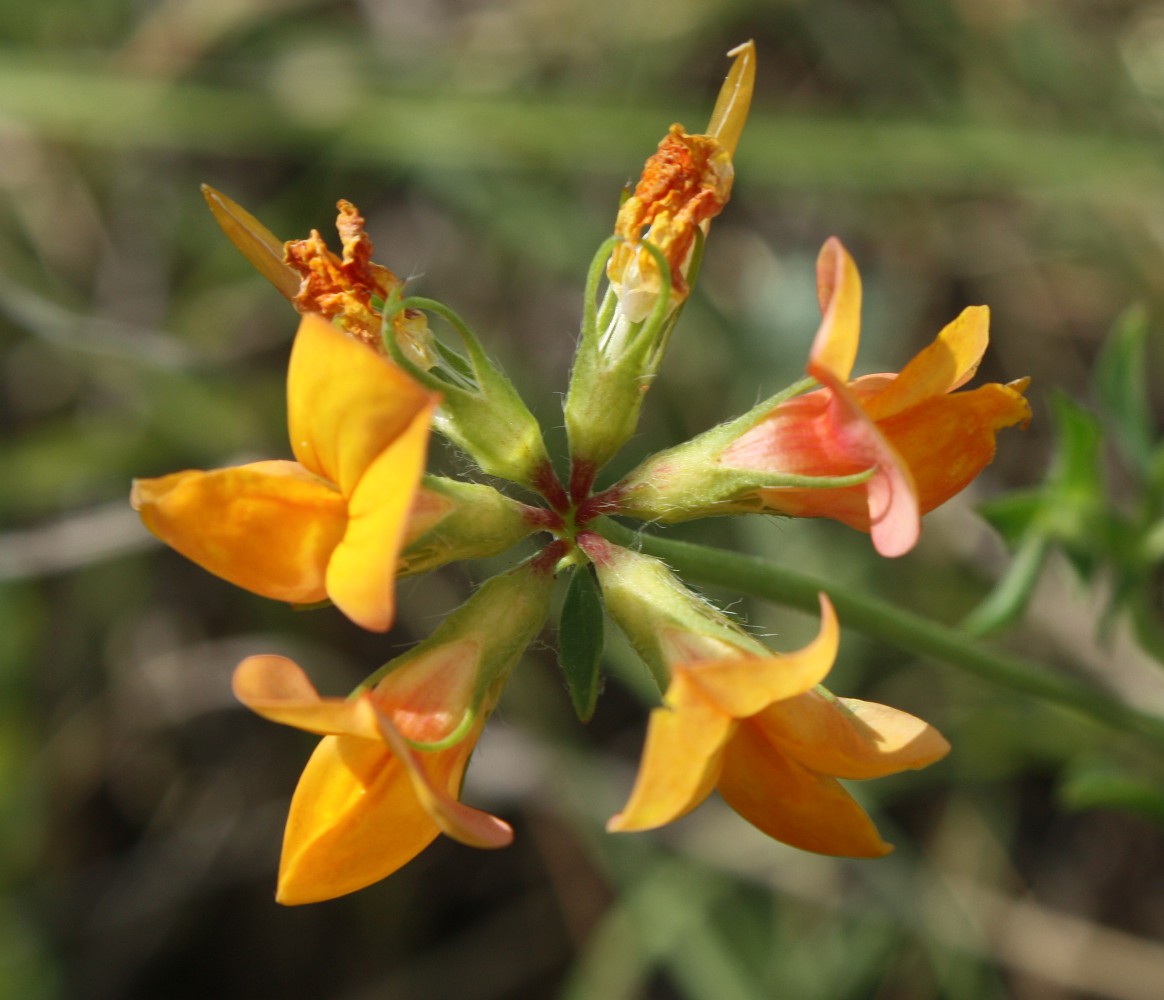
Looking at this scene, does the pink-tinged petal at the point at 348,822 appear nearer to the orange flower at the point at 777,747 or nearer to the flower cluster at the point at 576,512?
the flower cluster at the point at 576,512

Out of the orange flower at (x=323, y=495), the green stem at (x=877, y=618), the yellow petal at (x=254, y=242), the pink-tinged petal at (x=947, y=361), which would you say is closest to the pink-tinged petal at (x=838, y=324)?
the pink-tinged petal at (x=947, y=361)

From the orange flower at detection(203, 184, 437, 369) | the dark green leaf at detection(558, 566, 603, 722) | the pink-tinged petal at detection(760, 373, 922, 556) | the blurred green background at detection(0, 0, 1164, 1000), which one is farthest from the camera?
the blurred green background at detection(0, 0, 1164, 1000)

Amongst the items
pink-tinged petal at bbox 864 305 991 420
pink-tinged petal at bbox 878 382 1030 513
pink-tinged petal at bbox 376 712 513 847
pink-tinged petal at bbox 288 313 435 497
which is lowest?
pink-tinged petal at bbox 376 712 513 847

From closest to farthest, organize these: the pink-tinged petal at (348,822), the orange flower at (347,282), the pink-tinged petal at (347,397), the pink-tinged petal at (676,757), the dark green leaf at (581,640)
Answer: the pink-tinged petal at (676,757), the pink-tinged petal at (347,397), the pink-tinged petal at (348,822), the dark green leaf at (581,640), the orange flower at (347,282)

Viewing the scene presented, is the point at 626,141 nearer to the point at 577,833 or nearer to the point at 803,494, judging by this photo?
the point at 577,833

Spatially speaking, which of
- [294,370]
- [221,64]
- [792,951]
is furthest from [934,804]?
[221,64]

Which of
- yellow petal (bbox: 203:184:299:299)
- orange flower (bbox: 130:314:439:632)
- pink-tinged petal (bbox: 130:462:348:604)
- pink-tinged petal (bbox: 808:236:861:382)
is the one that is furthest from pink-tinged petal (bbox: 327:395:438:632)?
yellow petal (bbox: 203:184:299:299)

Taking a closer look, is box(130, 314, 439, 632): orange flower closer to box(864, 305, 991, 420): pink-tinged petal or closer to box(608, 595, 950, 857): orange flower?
box(608, 595, 950, 857): orange flower
